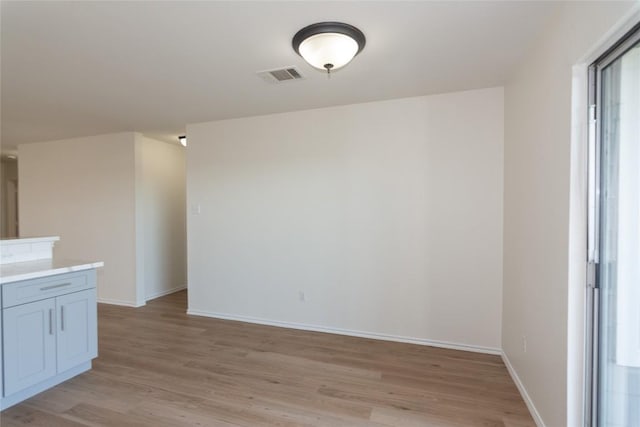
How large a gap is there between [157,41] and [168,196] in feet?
11.6

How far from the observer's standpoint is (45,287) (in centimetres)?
243

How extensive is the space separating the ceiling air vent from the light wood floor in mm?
2509

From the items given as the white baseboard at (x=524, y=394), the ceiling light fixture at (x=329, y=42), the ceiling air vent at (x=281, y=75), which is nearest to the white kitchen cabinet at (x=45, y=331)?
the ceiling air vent at (x=281, y=75)

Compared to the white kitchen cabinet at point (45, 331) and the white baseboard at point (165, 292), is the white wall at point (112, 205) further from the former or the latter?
the white kitchen cabinet at point (45, 331)

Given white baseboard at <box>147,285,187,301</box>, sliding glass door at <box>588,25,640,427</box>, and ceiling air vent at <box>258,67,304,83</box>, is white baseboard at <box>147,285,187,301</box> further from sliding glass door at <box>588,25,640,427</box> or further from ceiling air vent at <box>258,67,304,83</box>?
sliding glass door at <box>588,25,640,427</box>

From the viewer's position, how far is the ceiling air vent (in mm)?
2601

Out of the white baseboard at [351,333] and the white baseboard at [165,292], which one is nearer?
the white baseboard at [351,333]

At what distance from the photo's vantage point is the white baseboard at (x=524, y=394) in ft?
6.64

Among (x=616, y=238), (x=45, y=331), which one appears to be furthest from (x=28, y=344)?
(x=616, y=238)

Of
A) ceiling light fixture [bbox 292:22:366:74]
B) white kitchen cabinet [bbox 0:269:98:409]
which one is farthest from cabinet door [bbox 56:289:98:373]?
ceiling light fixture [bbox 292:22:366:74]

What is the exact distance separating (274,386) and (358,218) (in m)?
1.79

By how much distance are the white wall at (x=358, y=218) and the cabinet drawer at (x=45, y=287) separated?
1541 mm

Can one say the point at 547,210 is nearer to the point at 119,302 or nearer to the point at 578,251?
the point at 578,251

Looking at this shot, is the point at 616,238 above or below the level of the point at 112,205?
below
